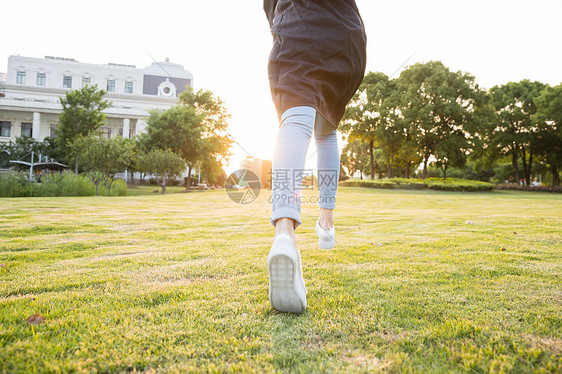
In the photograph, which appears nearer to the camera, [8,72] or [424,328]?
[424,328]

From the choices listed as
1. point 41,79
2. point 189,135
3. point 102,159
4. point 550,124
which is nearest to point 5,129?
point 41,79

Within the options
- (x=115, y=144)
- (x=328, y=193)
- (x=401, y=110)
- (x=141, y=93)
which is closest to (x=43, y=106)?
(x=141, y=93)

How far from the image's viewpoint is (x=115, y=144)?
54.3 feet

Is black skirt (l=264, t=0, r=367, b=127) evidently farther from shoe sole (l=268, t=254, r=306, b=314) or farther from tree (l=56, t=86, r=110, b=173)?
tree (l=56, t=86, r=110, b=173)

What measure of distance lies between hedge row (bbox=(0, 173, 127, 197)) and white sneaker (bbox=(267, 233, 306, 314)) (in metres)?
16.0

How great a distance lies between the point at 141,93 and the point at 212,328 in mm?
51772

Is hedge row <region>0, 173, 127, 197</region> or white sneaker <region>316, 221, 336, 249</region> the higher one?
white sneaker <region>316, 221, 336, 249</region>

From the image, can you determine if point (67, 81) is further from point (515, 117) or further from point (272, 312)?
point (272, 312)

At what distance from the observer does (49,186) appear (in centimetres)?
1416

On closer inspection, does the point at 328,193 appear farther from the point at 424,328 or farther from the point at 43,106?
the point at 43,106

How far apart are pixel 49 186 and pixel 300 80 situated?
16.6 metres

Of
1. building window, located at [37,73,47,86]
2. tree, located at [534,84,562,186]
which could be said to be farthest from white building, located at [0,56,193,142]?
tree, located at [534,84,562,186]

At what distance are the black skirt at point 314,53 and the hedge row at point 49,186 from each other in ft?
51.9

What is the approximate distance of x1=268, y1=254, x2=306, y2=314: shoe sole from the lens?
3.59ft
